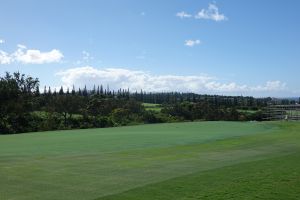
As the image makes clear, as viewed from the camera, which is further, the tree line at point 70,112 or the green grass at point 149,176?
the tree line at point 70,112

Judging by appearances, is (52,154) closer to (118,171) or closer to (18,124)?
(118,171)

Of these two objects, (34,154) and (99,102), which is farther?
(99,102)

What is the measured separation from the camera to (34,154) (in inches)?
798

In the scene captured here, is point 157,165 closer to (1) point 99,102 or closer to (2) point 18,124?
(2) point 18,124

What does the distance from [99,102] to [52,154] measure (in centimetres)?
4745

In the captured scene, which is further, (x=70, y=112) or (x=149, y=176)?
(x=70, y=112)

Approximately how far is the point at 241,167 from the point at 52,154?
888cm

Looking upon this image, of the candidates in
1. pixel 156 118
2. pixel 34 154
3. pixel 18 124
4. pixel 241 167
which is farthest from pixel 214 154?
pixel 156 118

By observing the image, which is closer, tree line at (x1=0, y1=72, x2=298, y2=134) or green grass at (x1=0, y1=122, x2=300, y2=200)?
green grass at (x1=0, y1=122, x2=300, y2=200)

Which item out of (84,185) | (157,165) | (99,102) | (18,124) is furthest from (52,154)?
(99,102)

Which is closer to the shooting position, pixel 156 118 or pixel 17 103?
pixel 17 103

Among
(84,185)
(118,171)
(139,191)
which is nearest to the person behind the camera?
(139,191)

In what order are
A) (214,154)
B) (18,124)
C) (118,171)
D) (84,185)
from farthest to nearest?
(18,124) → (214,154) → (118,171) → (84,185)

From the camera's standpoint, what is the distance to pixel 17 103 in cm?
5528
